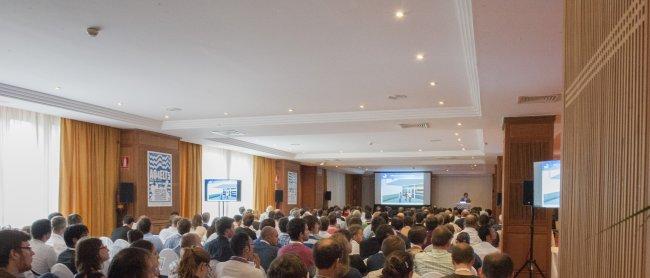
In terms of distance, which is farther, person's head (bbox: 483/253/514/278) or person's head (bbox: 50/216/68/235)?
person's head (bbox: 50/216/68/235)

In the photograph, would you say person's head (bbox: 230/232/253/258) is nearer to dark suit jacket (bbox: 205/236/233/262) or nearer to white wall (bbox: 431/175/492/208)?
dark suit jacket (bbox: 205/236/233/262)

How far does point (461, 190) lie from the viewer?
31.1 m

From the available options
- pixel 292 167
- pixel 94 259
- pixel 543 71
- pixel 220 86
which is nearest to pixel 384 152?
pixel 292 167

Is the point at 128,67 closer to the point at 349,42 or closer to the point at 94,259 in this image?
the point at 349,42

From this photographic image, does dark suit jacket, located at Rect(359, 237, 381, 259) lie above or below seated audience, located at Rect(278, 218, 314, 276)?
below

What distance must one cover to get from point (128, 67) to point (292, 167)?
14.8 metres

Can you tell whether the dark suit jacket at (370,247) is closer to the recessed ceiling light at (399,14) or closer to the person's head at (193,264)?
the recessed ceiling light at (399,14)

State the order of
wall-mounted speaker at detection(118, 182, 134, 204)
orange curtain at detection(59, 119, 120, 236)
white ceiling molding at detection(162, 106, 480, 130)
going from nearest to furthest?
white ceiling molding at detection(162, 106, 480, 130), orange curtain at detection(59, 119, 120, 236), wall-mounted speaker at detection(118, 182, 134, 204)

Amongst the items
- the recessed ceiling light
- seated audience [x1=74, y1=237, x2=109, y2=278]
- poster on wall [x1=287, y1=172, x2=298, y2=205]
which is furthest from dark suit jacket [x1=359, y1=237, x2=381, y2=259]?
poster on wall [x1=287, y1=172, x2=298, y2=205]

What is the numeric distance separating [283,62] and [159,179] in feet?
22.6

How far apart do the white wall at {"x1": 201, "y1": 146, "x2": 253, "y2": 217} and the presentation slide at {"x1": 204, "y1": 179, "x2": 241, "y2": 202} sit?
81 centimetres

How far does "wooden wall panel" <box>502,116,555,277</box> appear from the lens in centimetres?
845

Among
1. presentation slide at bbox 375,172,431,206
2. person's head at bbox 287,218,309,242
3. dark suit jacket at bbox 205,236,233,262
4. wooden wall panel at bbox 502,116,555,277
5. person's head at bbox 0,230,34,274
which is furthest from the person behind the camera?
presentation slide at bbox 375,172,431,206

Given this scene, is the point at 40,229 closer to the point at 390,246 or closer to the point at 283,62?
the point at 283,62
